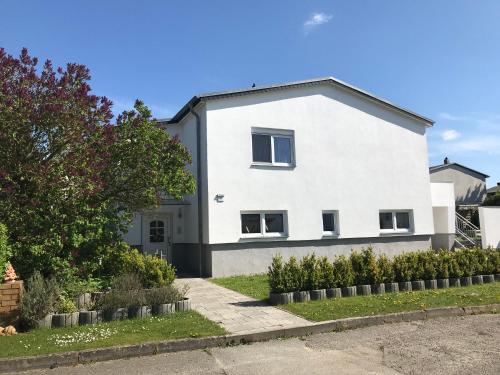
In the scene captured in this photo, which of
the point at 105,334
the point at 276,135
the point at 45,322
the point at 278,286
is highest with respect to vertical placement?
the point at 276,135

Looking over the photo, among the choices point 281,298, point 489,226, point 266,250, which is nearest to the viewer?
point 281,298

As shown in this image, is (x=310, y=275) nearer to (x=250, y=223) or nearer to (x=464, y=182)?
(x=250, y=223)

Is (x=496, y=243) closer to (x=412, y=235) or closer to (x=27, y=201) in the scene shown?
(x=412, y=235)

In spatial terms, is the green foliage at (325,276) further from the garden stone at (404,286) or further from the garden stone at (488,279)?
the garden stone at (488,279)

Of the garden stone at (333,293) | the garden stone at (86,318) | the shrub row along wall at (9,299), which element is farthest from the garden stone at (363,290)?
the shrub row along wall at (9,299)

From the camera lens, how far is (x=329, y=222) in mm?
17484

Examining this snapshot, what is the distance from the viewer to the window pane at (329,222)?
685 inches

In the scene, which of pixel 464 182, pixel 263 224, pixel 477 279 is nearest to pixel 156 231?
pixel 263 224

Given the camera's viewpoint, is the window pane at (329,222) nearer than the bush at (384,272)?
No

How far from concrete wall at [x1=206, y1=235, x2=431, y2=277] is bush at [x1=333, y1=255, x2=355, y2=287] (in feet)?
16.8

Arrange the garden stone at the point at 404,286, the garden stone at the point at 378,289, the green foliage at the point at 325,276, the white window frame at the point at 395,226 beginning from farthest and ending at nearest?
1. the white window frame at the point at 395,226
2. the garden stone at the point at 404,286
3. the garden stone at the point at 378,289
4. the green foliage at the point at 325,276

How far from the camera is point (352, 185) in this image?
703 inches

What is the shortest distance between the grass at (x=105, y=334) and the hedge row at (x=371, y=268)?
8.19 ft

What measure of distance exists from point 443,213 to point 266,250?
35.1 ft
